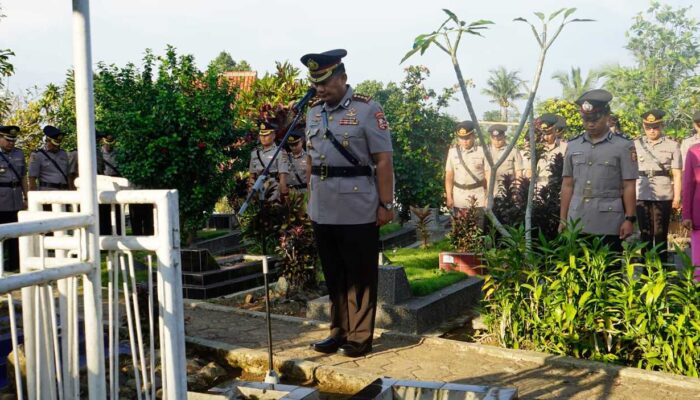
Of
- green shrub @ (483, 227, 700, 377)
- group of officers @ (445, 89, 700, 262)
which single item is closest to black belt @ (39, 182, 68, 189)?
group of officers @ (445, 89, 700, 262)

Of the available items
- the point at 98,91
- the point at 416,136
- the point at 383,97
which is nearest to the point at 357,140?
the point at 98,91

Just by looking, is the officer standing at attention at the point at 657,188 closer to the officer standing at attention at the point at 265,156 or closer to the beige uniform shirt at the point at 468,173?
the beige uniform shirt at the point at 468,173

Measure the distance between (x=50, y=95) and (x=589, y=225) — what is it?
15.8 m

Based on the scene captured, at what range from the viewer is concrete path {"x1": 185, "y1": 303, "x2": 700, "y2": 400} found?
13.9ft

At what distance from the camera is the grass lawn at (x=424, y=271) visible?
21.1 feet

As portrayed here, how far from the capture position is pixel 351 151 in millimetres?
4977

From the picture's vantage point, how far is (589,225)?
5.62m

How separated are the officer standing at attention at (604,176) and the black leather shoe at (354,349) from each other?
195 cm

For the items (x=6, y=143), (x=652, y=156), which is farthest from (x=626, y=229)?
(x=6, y=143)

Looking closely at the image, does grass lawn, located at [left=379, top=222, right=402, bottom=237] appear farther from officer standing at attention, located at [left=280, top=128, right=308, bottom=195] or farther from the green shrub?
the green shrub

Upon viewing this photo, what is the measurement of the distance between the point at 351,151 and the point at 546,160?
5466 mm

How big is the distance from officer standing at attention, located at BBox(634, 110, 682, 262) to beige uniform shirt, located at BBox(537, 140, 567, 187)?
47.6 inches

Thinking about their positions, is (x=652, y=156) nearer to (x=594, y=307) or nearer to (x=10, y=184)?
(x=594, y=307)

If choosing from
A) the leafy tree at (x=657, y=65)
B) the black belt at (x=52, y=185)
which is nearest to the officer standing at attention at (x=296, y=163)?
the black belt at (x=52, y=185)
